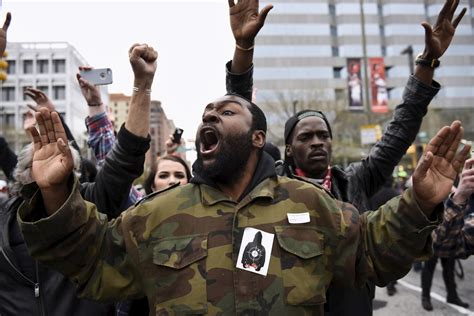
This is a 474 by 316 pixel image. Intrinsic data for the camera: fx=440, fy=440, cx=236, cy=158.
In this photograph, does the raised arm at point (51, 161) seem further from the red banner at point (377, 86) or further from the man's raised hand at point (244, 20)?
the red banner at point (377, 86)

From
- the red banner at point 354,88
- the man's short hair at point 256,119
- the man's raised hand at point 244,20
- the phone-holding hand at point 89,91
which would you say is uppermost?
the red banner at point 354,88

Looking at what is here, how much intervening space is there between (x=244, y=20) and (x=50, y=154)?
1.37 metres

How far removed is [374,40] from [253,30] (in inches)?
2099

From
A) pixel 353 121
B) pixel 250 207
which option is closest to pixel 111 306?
pixel 250 207

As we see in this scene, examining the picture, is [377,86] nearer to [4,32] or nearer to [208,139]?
[208,139]

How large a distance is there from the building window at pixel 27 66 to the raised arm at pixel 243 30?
76284 millimetres

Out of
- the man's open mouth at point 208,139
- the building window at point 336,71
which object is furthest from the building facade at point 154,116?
the man's open mouth at point 208,139

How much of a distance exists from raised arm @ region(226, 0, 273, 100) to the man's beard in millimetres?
715

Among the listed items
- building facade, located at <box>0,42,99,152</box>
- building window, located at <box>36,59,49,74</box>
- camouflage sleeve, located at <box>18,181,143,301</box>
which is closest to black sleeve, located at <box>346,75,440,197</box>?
camouflage sleeve, located at <box>18,181,143,301</box>

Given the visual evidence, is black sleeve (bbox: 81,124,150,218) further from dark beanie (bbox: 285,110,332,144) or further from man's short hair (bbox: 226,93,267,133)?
dark beanie (bbox: 285,110,332,144)

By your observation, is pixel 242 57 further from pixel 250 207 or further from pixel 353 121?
pixel 353 121

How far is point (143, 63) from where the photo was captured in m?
2.35

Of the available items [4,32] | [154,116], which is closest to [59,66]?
[154,116]

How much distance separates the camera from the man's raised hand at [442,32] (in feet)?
8.04
